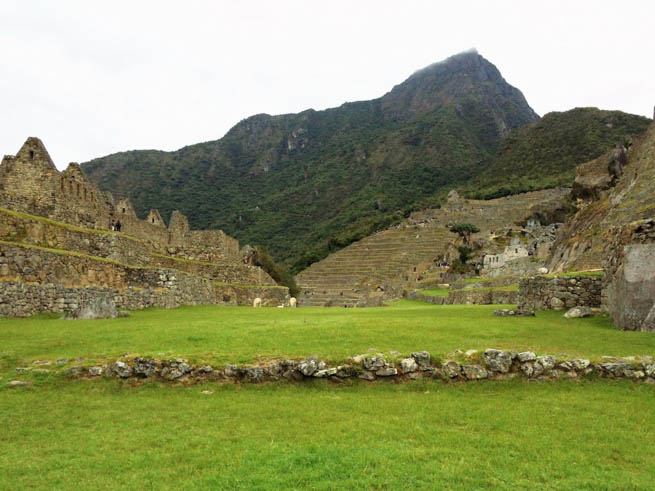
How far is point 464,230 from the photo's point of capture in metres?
54.9

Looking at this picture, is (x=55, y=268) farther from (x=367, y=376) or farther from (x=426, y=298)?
(x=426, y=298)

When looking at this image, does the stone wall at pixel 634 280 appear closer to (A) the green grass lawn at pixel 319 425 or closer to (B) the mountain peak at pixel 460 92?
(A) the green grass lawn at pixel 319 425

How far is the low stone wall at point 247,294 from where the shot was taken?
59.6ft

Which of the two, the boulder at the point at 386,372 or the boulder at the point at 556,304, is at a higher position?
the boulder at the point at 556,304

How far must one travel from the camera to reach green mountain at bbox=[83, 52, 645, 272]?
268 feet

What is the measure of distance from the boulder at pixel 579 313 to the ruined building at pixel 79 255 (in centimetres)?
1078

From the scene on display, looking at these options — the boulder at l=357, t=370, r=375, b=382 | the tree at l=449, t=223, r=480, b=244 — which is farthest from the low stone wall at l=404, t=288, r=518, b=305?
the tree at l=449, t=223, r=480, b=244

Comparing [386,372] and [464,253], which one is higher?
[464,253]

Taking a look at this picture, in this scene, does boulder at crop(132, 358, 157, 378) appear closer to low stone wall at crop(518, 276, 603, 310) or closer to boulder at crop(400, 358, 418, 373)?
boulder at crop(400, 358, 418, 373)

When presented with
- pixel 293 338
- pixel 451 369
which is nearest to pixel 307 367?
pixel 293 338

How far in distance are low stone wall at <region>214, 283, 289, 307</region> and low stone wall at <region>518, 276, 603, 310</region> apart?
10.7 m

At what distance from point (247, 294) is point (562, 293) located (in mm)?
12221

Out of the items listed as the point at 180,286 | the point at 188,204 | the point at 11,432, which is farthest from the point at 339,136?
the point at 11,432

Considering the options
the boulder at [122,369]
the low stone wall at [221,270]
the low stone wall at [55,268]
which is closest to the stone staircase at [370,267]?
the low stone wall at [221,270]
